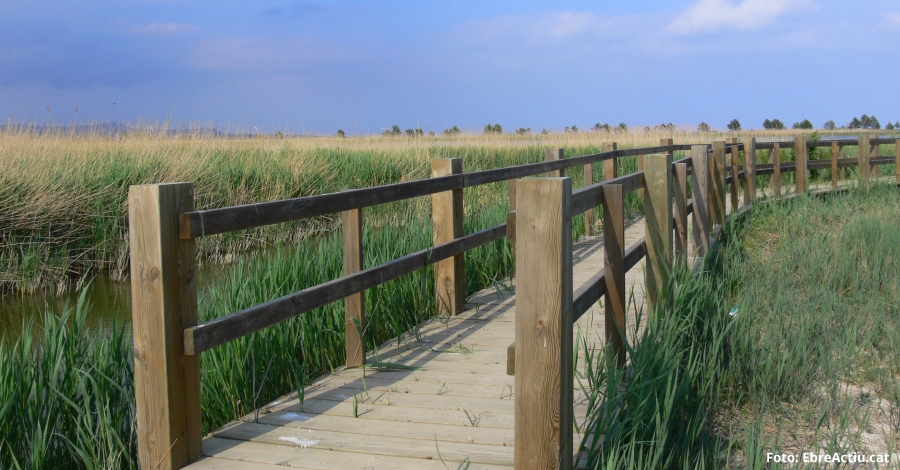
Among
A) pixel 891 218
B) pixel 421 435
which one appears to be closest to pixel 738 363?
pixel 421 435

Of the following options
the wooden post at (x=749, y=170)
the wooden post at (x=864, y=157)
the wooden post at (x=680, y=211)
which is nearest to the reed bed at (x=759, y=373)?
the wooden post at (x=680, y=211)

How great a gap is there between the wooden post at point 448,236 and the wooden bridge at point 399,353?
0.62m

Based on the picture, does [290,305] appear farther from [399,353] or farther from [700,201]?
[700,201]

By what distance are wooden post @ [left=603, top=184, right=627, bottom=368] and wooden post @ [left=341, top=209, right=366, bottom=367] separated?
146cm

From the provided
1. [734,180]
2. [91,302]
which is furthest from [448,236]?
[734,180]

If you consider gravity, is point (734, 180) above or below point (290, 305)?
above

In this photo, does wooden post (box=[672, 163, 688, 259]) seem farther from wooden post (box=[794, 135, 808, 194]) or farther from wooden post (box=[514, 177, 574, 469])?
wooden post (box=[794, 135, 808, 194])

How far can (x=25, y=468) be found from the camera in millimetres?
3045

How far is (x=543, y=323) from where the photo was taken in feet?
8.78

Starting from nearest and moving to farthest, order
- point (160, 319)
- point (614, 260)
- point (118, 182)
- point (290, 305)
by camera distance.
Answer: point (160, 319)
point (290, 305)
point (614, 260)
point (118, 182)

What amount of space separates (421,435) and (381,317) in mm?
2060

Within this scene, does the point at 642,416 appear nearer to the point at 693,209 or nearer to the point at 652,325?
the point at 652,325

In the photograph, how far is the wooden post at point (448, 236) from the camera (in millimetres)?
5922

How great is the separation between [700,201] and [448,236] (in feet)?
9.93
